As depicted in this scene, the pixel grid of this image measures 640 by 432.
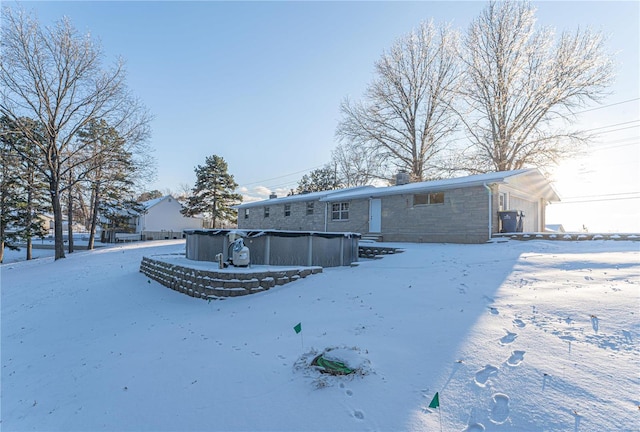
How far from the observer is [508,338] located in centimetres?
354

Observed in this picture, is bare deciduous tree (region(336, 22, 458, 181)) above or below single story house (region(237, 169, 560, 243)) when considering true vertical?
above

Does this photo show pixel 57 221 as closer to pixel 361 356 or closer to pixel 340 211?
pixel 340 211

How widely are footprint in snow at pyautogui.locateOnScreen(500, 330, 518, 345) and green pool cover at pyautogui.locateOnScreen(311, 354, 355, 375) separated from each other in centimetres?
171

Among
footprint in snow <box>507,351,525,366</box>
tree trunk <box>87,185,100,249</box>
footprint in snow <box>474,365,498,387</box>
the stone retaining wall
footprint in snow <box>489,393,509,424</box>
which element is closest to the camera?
footprint in snow <box>489,393,509,424</box>

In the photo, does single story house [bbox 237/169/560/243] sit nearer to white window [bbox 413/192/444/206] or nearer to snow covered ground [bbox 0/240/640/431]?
white window [bbox 413/192/444/206]

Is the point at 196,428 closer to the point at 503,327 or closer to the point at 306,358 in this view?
the point at 306,358

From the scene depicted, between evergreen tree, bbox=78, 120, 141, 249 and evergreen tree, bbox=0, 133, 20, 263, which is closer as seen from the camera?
evergreen tree, bbox=0, 133, 20, 263

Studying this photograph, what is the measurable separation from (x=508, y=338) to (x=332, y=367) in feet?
6.58

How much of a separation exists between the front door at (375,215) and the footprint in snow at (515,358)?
11.4m

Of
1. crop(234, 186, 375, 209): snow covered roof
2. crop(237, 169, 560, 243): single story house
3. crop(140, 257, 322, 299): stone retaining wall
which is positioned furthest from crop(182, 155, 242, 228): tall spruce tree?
crop(140, 257, 322, 299): stone retaining wall

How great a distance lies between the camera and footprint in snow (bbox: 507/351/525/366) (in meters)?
3.05

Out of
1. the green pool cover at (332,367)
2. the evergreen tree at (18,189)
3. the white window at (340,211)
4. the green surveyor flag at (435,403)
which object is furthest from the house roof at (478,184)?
the evergreen tree at (18,189)

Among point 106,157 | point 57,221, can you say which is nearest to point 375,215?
point 106,157

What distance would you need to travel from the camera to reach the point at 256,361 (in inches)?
147
